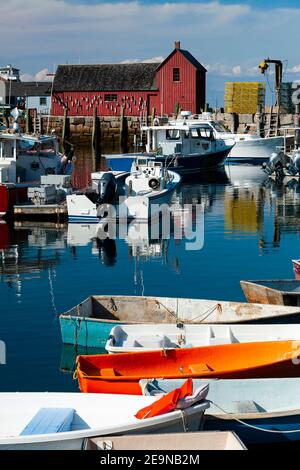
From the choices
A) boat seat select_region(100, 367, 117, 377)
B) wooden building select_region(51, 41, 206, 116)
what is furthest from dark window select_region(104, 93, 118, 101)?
boat seat select_region(100, 367, 117, 377)

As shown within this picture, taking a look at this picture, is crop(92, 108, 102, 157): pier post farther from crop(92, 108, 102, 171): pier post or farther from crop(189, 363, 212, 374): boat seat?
crop(189, 363, 212, 374): boat seat

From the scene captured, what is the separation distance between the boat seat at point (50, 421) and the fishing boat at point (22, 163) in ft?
65.8

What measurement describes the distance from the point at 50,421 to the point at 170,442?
4.93 feet

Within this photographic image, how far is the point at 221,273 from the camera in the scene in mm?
20953

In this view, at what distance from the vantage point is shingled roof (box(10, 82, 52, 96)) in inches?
3343

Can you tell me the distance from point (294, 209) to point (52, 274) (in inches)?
559

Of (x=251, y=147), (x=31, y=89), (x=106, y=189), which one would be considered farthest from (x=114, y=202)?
(x=31, y=89)

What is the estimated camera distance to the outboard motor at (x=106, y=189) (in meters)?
27.8

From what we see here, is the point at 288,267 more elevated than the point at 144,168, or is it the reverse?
the point at 144,168

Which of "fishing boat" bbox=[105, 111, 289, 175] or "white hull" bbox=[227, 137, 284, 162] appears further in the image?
"white hull" bbox=[227, 137, 284, 162]

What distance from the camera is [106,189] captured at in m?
27.8

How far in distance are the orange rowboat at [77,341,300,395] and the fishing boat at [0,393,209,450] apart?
3.70ft

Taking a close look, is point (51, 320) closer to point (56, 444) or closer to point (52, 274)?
point (52, 274)

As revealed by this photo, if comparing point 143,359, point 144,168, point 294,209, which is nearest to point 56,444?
point 143,359
